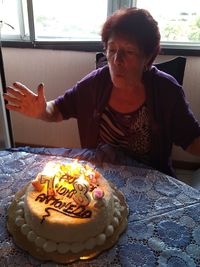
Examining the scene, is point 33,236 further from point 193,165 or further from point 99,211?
point 193,165

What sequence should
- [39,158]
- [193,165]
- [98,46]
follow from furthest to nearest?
[193,165] → [98,46] → [39,158]

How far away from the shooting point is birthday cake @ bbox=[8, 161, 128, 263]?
754 mm

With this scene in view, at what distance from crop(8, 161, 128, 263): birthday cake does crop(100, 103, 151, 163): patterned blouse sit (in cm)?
42

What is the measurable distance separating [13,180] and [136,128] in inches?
21.1

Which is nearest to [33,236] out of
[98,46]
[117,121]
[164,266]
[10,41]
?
[164,266]

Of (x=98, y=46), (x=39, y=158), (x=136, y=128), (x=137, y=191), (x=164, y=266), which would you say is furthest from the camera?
(x=98, y=46)

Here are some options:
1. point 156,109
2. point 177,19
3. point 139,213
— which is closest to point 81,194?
point 139,213

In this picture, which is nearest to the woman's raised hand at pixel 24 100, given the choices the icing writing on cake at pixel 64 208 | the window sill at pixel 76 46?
the icing writing on cake at pixel 64 208

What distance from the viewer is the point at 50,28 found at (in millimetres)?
2002

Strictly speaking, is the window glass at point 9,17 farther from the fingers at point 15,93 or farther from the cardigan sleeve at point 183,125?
the cardigan sleeve at point 183,125

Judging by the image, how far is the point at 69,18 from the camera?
1965 millimetres

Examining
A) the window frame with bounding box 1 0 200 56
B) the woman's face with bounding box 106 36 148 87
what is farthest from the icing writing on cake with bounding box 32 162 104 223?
the window frame with bounding box 1 0 200 56

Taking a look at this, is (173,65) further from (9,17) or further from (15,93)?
(9,17)

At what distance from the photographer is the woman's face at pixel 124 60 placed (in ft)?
3.68
